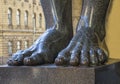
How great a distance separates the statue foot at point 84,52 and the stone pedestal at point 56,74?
21 mm

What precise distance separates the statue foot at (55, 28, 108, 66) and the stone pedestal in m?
0.02

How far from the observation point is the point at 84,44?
0.91 meters

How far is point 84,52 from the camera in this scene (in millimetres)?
877

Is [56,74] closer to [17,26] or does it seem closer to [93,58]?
[93,58]

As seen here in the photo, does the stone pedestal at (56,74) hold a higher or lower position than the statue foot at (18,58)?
lower

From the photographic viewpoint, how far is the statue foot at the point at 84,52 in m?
0.84

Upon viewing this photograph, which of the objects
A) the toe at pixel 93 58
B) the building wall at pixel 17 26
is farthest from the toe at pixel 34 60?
the building wall at pixel 17 26

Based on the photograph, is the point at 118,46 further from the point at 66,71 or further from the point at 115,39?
the point at 66,71

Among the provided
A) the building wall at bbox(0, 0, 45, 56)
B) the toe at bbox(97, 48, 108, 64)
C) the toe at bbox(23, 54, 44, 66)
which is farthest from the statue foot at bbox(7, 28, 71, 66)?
the building wall at bbox(0, 0, 45, 56)

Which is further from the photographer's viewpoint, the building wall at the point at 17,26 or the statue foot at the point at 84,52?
the building wall at the point at 17,26

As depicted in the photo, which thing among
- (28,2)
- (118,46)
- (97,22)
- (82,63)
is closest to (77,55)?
(82,63)

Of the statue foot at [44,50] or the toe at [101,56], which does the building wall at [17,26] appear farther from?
the toe at [101,56]

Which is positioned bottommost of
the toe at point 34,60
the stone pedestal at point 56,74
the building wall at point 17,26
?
the stone pedestal at point 56,74

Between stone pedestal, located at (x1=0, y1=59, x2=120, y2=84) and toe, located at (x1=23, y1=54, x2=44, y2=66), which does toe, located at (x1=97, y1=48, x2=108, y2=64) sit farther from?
toe, located at (x1=23, y1=54, x2=44, y2=66)
